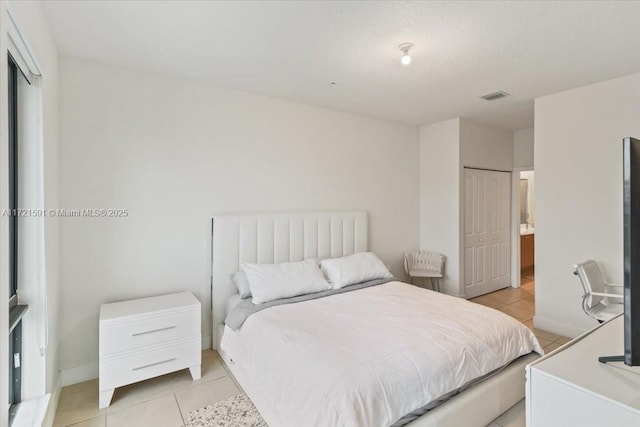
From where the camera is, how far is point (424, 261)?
453 centimetres

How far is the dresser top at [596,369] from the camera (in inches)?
37.8

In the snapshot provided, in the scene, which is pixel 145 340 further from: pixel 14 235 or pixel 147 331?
pixel 14 235

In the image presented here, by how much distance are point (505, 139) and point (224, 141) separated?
4.37 metres

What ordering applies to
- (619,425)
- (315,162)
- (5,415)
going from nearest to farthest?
(619,425) < (5,415) < (315,162)

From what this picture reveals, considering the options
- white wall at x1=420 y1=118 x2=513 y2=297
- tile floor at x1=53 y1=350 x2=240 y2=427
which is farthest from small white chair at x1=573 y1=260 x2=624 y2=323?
tile floor at x1=53 y1=350 x2=240 y2=427

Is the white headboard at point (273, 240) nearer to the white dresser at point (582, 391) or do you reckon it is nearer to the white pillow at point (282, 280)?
the white pillow at point (282, 280)

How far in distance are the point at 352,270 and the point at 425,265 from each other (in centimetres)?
173

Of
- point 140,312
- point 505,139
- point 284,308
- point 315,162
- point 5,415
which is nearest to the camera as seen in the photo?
point 5,415

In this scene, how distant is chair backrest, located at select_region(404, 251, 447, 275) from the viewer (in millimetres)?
4398

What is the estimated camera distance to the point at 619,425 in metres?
0.90

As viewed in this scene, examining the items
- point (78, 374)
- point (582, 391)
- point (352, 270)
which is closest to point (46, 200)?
point (78, 374)

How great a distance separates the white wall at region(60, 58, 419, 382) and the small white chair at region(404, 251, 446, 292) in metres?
1.44

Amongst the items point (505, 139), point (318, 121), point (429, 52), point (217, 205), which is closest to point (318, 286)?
point (217, 205)

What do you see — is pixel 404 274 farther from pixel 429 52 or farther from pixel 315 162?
pixel 429 52
